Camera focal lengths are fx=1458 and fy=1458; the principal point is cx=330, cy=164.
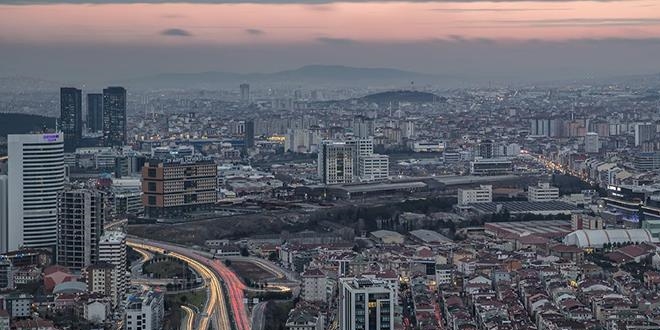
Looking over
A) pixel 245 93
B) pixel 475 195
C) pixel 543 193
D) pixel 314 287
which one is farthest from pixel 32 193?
pixel 245 93

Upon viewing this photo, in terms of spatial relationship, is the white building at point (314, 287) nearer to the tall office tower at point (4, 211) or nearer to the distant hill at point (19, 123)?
the tall office tower at point (4, 211)

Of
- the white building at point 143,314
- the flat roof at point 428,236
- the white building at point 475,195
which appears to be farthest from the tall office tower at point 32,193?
the white building at point 475,195

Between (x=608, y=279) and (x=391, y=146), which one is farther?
(x=391, y=146)

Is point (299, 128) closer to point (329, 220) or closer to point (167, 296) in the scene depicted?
point (329, 220)

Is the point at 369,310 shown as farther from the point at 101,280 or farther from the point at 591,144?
the point at 591,144

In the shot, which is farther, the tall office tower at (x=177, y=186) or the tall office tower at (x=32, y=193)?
the tall office tower at (x=177, y=186)

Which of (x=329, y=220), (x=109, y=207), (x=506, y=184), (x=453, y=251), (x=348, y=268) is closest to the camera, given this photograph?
(x=348, y=268)

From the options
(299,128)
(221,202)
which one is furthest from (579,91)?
(221,202)
